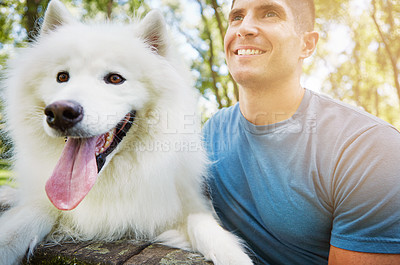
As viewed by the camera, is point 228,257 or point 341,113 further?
point 341,113

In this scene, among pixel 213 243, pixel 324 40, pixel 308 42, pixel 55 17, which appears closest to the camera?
pixel 213 243

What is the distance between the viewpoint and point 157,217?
1931mm

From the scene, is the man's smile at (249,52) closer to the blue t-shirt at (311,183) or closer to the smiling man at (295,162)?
the smiling man at (295,162)

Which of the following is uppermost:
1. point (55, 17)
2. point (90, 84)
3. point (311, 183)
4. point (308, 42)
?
point (55, 17)

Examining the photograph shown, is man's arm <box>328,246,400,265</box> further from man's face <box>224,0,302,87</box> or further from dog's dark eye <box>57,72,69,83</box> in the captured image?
dog's dark eye <box>57,72,69,83</box>

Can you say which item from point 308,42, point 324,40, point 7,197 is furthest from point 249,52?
point 324,40

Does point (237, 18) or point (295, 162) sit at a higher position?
point (237, 18)

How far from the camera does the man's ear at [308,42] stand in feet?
7.83

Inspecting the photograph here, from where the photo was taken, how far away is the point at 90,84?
180 cm

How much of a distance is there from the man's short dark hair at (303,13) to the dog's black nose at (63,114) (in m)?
1.83

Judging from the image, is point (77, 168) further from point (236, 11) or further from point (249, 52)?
point (236, 11)

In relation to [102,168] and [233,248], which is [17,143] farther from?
[233,248]

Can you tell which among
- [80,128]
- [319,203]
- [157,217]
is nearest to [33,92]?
[80,128]

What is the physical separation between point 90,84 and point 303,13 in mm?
1839
